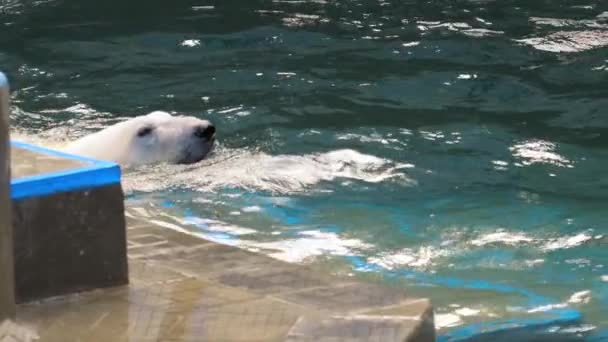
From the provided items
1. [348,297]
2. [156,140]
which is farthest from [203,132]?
[348,297]

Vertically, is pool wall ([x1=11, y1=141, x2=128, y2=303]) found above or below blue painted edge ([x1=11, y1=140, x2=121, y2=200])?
below

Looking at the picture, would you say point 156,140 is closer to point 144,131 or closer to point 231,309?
point 144,131

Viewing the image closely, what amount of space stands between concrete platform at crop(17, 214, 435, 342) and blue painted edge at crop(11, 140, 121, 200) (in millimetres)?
358

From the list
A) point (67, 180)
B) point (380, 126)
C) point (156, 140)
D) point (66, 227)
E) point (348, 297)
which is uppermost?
point (67, 180)

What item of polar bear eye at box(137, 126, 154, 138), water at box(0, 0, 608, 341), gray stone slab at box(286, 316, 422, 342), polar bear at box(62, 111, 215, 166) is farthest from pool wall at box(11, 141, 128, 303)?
polar bear eye at box(137, 126, 154, 138)

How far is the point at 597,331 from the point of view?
14.7 feet

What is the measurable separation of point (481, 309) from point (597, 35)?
5.86 meters

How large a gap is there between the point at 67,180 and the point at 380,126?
161 inches

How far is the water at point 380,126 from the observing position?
17.3ft

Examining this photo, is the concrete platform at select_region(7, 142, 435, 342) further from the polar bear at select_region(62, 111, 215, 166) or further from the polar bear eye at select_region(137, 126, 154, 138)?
the polar bear eye at select_region(137, 126, 154, 138)

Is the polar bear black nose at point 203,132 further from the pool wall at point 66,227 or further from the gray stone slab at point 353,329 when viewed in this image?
the gray stone slab at point 353,329

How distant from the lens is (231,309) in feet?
12.6

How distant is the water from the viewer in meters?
5.28

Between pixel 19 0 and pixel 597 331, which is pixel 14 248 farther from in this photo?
pixel 19 0
